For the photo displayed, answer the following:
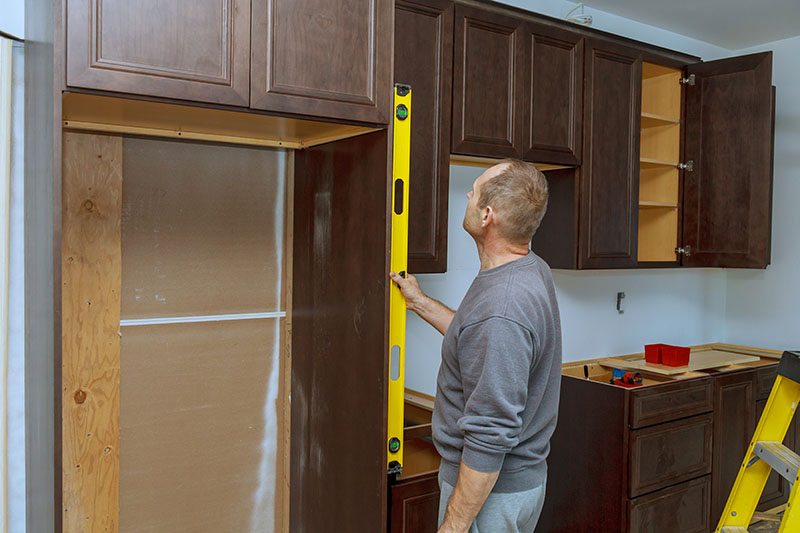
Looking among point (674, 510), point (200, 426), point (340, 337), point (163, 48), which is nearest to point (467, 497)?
point (340, 337)

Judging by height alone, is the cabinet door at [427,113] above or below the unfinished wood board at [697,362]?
above

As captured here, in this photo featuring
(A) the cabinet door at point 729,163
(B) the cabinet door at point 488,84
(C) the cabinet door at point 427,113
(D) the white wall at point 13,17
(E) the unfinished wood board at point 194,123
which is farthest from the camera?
(A) the cabinet door at point 729,163

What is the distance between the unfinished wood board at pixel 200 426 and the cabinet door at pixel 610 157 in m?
1.59

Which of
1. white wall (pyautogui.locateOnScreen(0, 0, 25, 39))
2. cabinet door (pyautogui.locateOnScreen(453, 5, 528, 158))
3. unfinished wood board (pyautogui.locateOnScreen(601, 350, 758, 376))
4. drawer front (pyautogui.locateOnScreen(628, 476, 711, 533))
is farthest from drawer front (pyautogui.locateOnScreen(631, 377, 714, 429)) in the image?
white wall (pyautogui.locateOnScreen(0, 0, 25, 39))

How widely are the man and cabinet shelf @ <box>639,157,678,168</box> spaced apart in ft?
6.11

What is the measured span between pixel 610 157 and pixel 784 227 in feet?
5.57

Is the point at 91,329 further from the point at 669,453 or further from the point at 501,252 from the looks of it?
the point at 669,453

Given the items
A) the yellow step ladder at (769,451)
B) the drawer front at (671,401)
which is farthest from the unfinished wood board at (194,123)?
the drawer front at (671,401)

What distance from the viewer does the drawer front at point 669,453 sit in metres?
3.02

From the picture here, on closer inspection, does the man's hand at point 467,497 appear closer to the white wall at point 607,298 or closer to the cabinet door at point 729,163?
the white wall at point 607,298

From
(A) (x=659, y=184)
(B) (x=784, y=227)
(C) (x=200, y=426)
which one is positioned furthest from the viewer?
(B) (x=784, y=227)

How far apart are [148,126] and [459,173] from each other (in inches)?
61.0

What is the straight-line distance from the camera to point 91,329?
209cm

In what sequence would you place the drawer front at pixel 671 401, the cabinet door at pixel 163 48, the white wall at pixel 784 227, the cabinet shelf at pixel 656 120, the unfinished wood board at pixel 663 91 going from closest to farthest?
the cabinet door at pixel 163 48 < the drawer front at pixel 671 401 < the cabinet shelf at pixel 656 120 < the unfinished wood board at pixel 663 91 < the white wall at pixel 784 227
